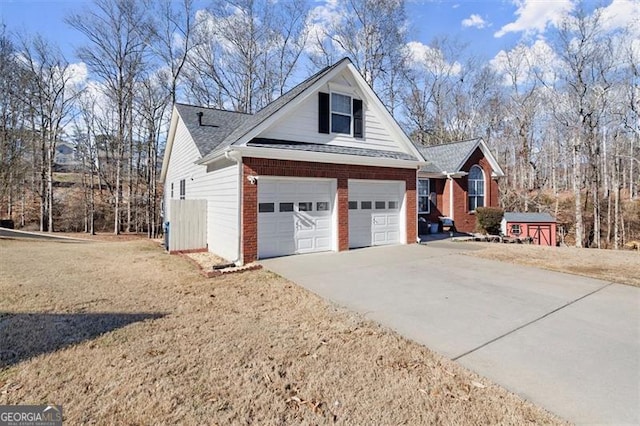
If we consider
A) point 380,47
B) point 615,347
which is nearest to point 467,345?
point 615,347

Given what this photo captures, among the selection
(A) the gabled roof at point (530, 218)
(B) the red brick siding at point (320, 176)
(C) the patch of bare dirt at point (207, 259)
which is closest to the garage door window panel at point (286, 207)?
(B) the red brick siding at point (320, 176)

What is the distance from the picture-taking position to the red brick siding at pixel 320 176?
880 centimetres

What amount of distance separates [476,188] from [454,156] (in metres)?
2.37

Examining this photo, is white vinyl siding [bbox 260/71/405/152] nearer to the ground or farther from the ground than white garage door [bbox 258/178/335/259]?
farther from the ground

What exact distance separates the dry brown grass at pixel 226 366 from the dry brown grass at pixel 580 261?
626 cm

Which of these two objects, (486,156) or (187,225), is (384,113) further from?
(486,156)

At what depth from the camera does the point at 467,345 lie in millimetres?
3973

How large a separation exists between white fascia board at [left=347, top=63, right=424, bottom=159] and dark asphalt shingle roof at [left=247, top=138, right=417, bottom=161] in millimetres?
343

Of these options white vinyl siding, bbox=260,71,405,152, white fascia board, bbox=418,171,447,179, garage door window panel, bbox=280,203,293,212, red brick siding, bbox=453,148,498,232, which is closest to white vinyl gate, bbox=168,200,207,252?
garage door window panel, bbox=280,203,293,212

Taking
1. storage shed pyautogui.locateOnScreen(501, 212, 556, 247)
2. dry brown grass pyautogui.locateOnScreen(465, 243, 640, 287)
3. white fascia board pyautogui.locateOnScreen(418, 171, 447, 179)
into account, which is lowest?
dry brown grass pyautogui.locateOnScreen(465, 243, 640, 287)

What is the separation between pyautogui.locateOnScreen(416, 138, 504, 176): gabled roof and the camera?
17641 mm

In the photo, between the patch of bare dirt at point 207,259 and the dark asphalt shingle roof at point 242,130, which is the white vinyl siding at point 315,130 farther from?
the patch of bare dirt at point 207,259

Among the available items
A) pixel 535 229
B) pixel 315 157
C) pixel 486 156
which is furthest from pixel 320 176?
pixel 486 156

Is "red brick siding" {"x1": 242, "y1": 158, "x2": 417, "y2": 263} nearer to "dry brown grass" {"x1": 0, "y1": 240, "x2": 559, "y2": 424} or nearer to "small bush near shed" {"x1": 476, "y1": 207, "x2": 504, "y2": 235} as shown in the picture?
"dry brown grass" {"x1": 0, "y1": 240, "x2": 559, "y2": 424}
